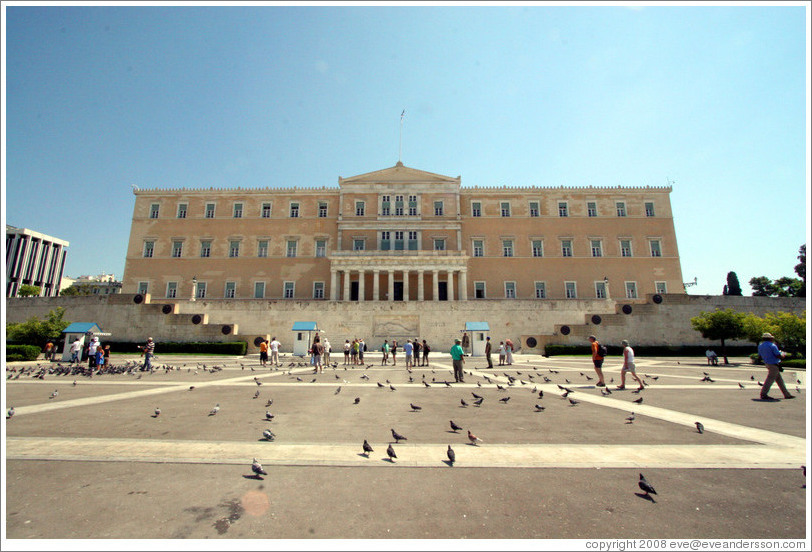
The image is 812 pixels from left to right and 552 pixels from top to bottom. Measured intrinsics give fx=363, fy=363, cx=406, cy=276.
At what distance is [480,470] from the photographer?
15.6ft

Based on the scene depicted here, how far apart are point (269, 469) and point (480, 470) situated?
274 cm

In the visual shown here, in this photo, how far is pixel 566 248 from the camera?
46281mm

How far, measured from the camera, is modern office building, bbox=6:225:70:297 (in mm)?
89875

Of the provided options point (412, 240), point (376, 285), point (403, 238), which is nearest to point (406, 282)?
point (376, 285)

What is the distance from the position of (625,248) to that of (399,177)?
3035 cm

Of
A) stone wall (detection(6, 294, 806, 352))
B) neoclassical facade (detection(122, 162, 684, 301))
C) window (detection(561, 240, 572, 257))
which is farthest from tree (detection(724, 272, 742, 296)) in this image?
window (detection(561, 240, 572, 257))

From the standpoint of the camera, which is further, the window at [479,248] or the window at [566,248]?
the window at [479,248]

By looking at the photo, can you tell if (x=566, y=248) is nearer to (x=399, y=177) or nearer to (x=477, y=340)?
(x=399, y=177)

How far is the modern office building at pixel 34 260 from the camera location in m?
89.9

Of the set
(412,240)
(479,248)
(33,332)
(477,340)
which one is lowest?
(477,340)

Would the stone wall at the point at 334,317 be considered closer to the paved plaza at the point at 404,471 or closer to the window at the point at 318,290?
the window at the point at 318,290

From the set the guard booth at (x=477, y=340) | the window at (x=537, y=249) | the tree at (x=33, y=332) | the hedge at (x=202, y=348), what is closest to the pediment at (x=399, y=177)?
the window at (x=537, y=249)

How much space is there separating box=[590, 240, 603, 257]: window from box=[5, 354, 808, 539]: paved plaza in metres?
39.7

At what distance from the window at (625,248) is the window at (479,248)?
17247mm
